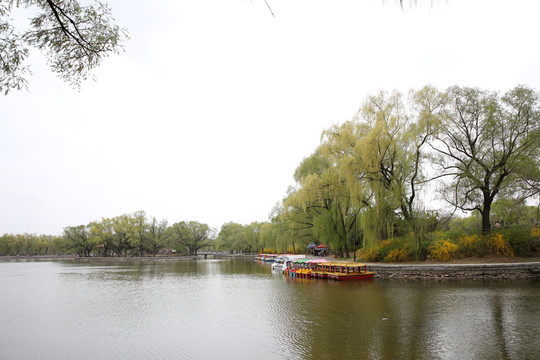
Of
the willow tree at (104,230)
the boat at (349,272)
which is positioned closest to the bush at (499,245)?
the boat at (349,272)

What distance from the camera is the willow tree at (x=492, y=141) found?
68.7ft

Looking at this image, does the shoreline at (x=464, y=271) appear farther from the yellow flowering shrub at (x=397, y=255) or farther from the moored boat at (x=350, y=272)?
the yellow flowering shrub at (x=397, y=255)

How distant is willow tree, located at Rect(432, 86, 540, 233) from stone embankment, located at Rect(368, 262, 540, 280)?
445 cm

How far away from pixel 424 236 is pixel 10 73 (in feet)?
76.6

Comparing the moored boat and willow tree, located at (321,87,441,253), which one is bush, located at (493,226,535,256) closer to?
willow tree, located at (321,87,441,253)

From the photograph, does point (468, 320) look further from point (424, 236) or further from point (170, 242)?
point (170, 242)

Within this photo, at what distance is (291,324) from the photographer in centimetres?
1057

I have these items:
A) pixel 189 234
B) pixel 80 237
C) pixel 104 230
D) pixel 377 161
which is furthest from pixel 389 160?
pixel 80 237

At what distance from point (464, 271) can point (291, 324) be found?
1376 centimetres

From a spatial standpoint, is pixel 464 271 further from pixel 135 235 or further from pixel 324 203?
pixel 135 235

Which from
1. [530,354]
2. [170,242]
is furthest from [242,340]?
[170,242]

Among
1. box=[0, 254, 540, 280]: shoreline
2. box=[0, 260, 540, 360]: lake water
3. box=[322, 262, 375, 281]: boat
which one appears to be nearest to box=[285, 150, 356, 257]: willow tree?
box=[322, 262, 375, 281]: boat

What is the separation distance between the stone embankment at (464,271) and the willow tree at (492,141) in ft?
14.6

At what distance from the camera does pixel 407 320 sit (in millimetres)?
10289
